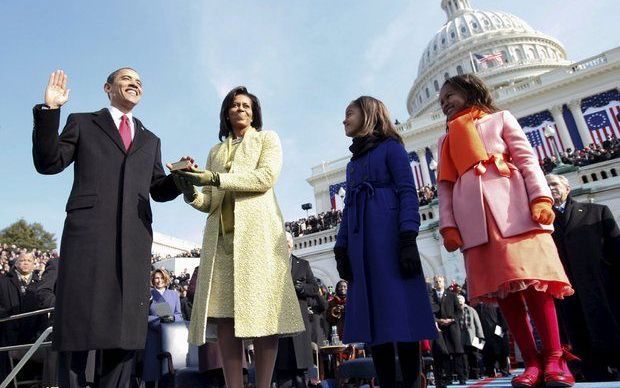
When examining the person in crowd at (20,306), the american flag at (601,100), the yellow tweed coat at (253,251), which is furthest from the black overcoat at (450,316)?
the american flag at (601,100)

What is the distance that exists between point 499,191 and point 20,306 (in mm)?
6213

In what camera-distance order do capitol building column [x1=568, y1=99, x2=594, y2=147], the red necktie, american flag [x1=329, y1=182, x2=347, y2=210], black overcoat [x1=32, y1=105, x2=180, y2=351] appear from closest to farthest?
black overcoat [x1=32, y1=105, x2=180, y2=351], the red necktie, capitol building column [x1=568, y1=99, x2=594, y2=147], american flag [x1=329, y1=182, x2=347, y2=210]

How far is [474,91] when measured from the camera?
3.06m

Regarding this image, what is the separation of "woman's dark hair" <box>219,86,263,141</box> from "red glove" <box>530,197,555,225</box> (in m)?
1.85

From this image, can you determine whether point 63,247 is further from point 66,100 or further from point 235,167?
point 235,167

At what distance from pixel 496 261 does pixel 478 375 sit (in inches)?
290

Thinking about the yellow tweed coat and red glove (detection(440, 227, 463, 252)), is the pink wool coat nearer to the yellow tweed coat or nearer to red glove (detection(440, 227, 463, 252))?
red glove (detection(440, 227, 463, 252))

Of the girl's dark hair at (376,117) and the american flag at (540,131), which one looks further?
the american flag at (540,131)

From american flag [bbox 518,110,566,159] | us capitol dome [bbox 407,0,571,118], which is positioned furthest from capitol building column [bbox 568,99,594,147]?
us capitol dome [bbox 407,0,571,118]

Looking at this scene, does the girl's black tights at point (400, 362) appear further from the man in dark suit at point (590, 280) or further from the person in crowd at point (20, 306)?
the person in crowd at point (20, 306)

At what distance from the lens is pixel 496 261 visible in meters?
2.48

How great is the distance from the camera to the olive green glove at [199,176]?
2.29 metres

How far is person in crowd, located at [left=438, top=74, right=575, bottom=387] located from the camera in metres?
2.40

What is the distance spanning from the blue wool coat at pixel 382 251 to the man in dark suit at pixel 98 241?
1207mm
